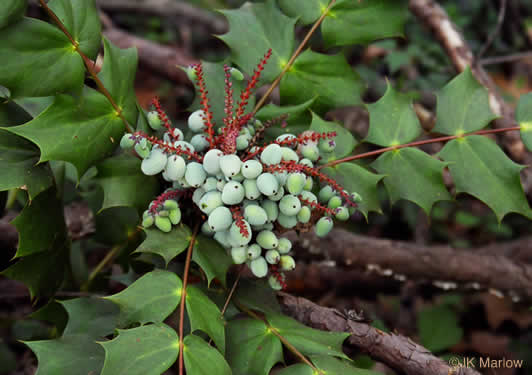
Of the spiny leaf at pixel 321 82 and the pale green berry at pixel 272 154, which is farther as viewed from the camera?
the spiny leaf at pixel 321 82

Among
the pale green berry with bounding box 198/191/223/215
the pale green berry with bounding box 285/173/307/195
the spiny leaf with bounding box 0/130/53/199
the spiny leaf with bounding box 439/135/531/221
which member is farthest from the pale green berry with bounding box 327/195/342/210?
the spiny leaf with bounding box 0/130/53/199

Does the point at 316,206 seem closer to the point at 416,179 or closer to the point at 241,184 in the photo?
the point at 241,184

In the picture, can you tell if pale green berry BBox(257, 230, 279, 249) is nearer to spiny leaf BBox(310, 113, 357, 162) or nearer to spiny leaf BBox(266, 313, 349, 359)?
spiny leaf BBox(266, 313, 349, 359)

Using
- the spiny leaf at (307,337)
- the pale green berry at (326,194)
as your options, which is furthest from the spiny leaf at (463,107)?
the spiny leaf at (307,337)

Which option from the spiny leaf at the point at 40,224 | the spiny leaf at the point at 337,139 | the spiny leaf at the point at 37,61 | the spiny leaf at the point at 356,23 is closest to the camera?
the spiny leaf at the point at 37,61

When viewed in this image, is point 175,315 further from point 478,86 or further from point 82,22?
point 478,86

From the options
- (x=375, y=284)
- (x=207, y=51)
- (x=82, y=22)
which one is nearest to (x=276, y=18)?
(x=82, y=22)

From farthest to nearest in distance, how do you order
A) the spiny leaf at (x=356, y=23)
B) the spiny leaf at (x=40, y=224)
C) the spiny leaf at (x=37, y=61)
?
the spiny leaf at (x=356, y=23), the spiny leaf at (x=40, y=224), the spiny leaf at (x=37, y=61)

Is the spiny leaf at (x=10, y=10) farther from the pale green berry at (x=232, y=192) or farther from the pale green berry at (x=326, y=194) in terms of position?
the pale green berry at (x=326, y=194)
